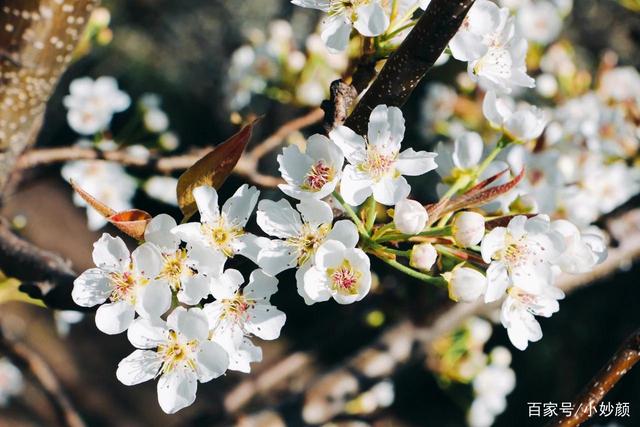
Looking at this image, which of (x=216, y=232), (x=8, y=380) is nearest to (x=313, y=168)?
(x=216, y=232)

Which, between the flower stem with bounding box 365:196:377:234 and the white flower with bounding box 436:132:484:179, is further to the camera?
the white flower with bounding box 436:132:484:179

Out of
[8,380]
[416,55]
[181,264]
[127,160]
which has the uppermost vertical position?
[416,55]

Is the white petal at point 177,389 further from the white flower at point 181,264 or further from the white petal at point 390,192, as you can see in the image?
the white petal at point 390,192

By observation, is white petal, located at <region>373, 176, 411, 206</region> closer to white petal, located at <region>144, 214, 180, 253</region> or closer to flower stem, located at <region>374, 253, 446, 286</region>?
flower stem, located at <region>374, 253, 446, 286</region>

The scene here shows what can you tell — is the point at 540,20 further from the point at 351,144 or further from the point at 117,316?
the point at 117,316

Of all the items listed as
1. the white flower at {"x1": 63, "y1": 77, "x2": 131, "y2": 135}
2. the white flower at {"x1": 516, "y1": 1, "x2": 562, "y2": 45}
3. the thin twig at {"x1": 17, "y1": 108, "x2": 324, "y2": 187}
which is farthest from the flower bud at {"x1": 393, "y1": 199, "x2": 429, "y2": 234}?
the white flower at {"x1": 516, "y1": 1, "x2": 562, "y2": 45}

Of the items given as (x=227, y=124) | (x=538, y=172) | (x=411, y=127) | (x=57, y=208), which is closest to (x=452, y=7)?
(x=538, y=172)

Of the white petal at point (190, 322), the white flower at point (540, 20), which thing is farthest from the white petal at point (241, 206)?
the white flower at point (540, 20)
